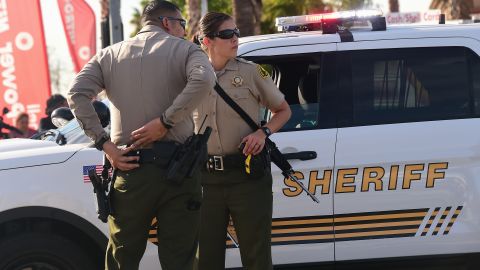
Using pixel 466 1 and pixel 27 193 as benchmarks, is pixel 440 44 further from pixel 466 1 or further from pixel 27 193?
pixel 466 1

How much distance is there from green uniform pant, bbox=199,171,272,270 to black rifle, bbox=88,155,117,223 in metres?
0.64

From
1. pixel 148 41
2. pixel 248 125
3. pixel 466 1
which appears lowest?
pixel 466 1

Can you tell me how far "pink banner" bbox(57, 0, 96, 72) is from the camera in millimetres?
15906

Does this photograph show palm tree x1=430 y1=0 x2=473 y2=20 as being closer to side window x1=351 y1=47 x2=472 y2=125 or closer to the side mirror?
the side mirror

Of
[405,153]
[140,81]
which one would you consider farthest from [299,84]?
[140,81]

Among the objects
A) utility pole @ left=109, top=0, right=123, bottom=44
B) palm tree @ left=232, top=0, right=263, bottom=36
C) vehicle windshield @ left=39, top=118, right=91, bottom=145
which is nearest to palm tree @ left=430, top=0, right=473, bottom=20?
palm tree @ left=232, top=0, right=263, bottom=36

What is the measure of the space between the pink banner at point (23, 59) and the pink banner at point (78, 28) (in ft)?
2.14

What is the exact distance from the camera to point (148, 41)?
4.18 metres

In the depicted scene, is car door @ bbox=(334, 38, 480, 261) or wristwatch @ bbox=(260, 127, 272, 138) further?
car door @ bbox=(334, 38, 480, 261)

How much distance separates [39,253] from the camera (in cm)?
500

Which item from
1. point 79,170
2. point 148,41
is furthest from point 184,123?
point 79,170

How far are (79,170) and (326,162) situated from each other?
52.8 inches

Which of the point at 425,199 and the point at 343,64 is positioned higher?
the point at 343,64

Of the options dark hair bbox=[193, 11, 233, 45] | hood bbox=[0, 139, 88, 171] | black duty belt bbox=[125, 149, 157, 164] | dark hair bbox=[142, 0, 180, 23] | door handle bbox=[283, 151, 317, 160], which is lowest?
door handle bbox=[283, 151, 317, 160]
